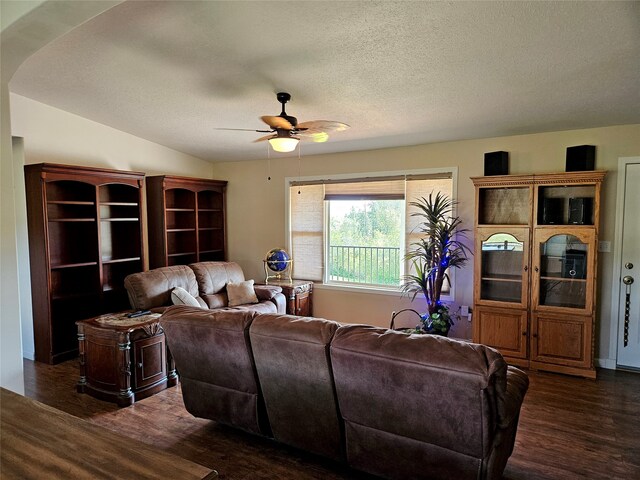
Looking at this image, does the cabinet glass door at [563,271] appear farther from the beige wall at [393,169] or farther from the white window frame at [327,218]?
the white window frame at [327,218]

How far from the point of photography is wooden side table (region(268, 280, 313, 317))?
17.6 feet

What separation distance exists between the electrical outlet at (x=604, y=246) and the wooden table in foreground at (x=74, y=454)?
4.33m

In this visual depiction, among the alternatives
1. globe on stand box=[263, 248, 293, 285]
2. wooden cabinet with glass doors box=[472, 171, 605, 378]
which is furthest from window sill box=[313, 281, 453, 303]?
wooden cabinet with glass doors box=[472, 171, 605, 378]

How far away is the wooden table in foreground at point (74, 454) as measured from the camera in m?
1.06

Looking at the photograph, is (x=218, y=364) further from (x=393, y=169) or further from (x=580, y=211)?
(x=580, y=211)

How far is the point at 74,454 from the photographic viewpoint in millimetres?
1146

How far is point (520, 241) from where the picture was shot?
417cm

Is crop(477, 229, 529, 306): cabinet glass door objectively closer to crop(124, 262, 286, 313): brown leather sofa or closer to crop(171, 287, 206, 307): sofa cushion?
crop(124, 262, 286, 313): brown leather sofa

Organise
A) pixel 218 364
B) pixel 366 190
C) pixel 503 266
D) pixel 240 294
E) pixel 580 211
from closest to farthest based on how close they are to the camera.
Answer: pixel 218 364
pixel 580 211
pixel 503 266
pixel 240 294
pixel 366 190

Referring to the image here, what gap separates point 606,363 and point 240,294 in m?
3.99

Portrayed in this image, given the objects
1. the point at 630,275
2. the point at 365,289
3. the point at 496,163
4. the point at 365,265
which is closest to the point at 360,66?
the point at 496,163

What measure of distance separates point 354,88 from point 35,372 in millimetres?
4082

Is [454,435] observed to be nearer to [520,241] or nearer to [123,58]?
[520,241]

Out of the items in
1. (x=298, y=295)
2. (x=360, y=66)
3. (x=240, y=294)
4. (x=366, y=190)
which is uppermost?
(x=360, y=66)
